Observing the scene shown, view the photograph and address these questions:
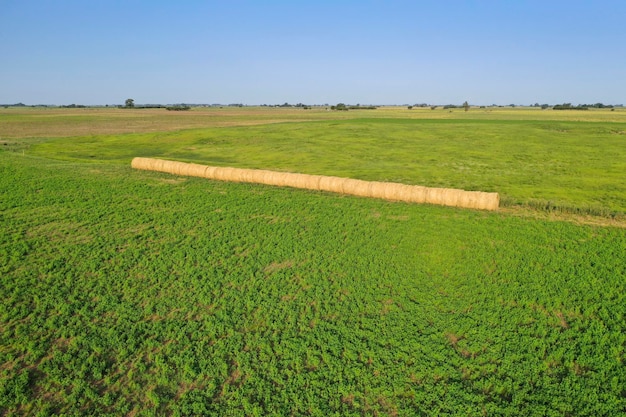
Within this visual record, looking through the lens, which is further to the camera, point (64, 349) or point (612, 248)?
point (612, 248)

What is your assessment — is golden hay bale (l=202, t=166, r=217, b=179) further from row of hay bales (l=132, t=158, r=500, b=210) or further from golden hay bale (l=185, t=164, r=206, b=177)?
golden hay bale (l=185, t=164, r=206, b=177)

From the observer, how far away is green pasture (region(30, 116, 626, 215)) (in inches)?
758

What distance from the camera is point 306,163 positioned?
28703 millimetres

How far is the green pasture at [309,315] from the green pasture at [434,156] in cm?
660

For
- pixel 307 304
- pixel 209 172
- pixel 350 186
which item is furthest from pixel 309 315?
pixel 209 172

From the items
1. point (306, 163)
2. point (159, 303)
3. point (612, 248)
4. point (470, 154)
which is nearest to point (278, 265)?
point (159, 303)

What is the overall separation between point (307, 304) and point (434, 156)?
24.9 meters

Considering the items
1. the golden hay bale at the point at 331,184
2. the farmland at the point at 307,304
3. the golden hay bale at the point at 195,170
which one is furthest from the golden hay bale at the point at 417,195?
A: the golden hay bale at the point at 195,170

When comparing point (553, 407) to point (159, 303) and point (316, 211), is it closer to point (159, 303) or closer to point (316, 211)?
point (159, 303)

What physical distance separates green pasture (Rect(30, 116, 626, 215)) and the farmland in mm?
1628

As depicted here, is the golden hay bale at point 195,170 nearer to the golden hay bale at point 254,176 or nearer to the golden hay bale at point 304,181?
the golden hay bale at point 254,176

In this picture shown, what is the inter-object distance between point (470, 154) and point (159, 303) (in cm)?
2901

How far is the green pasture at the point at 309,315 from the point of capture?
6477 mm

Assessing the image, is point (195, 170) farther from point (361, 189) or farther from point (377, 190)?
point (377, 190)
